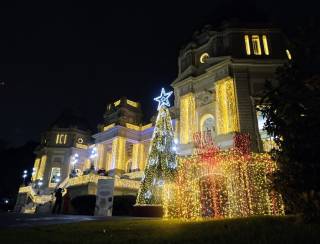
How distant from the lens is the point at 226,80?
27719mm

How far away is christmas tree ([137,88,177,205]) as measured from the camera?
57.2 feet

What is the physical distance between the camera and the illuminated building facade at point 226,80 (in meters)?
26.1

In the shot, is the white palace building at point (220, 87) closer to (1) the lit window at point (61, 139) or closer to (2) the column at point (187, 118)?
(2) the column at point (187, 118)

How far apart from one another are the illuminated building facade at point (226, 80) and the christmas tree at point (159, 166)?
27.6 ft

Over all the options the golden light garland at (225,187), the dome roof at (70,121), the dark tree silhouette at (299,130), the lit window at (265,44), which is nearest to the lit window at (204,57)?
the lit window at (265,44)

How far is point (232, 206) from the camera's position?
15773 millimetres

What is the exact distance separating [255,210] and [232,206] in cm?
134

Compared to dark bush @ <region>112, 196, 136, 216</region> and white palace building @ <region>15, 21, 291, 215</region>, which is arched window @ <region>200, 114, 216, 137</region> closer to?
white palace building @ <region>15, 21, 291, 215</region>

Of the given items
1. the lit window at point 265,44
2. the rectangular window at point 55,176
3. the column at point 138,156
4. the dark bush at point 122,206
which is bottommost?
the dark bush at point 122,206

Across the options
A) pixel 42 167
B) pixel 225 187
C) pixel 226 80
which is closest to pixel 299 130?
pixel 225 187

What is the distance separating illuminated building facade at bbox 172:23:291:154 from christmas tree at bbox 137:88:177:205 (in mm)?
8425

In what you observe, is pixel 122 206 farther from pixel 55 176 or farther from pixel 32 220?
pixel 55 176

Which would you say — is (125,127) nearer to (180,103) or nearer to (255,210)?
(180,103)

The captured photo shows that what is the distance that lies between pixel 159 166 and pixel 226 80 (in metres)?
14.1
